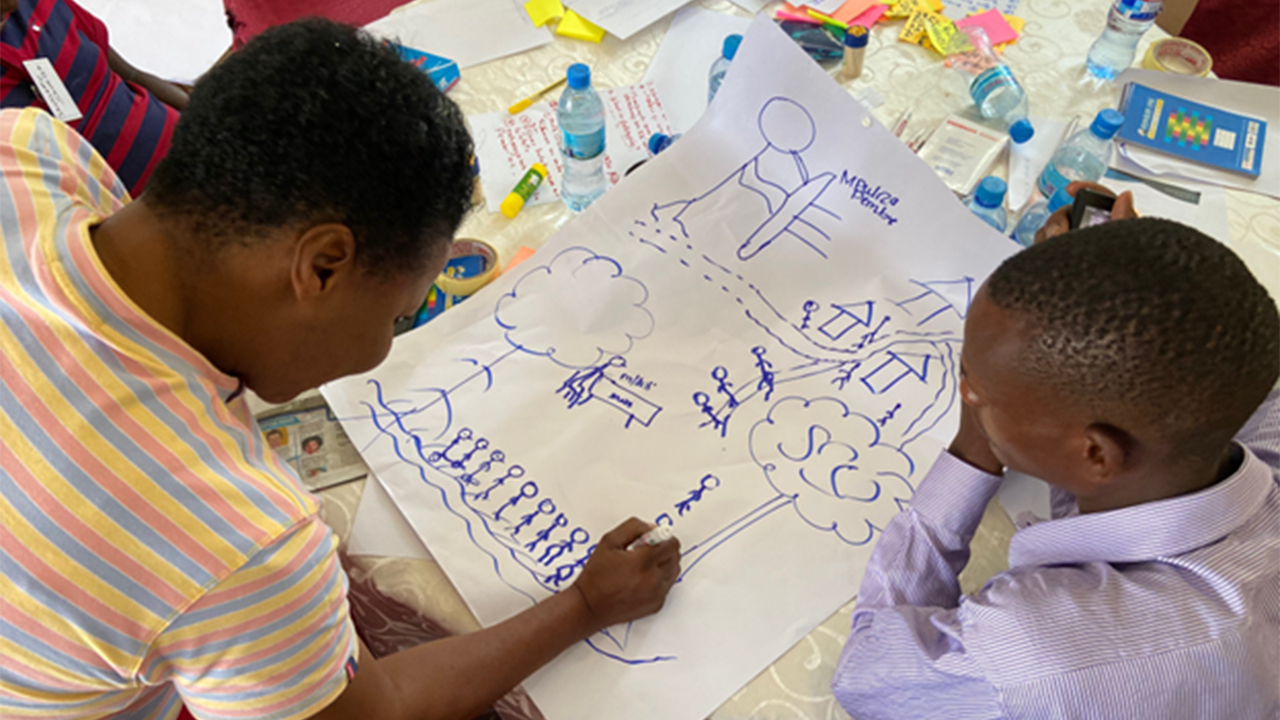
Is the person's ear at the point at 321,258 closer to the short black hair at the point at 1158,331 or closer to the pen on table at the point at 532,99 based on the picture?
the short black hair at the point at 1158,331

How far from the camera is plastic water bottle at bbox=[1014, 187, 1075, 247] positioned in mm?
878

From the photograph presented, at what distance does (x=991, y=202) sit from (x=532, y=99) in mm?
604

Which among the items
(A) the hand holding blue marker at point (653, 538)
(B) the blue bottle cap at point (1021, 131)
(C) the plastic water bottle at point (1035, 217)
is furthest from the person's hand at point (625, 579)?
(B) the blue bottle cap at point (1021, 131)

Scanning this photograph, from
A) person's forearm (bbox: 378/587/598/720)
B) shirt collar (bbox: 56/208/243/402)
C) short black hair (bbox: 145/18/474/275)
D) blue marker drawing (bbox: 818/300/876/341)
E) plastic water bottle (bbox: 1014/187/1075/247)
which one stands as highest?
short black hair (bbox: 145/18/474/275)

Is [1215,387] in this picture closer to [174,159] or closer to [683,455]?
[683,455]

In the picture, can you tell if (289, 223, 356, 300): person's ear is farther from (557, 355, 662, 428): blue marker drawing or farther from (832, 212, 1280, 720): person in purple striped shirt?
(832, 212, 1280, 720): person in purple striped shirt

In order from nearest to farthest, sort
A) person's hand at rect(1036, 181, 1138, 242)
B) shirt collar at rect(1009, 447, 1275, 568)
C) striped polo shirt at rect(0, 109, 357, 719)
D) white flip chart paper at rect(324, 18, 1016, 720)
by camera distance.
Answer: striped polo shirt at rect(0, 109, 357, 719) < shirt collar at rect(1009, 447, 1275, 568) < white flip chart paper at rect(324, 18, 1016, 720) < person's hand at rect(1036, 181, 1138, 242)

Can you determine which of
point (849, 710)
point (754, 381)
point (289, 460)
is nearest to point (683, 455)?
point (754, 381)

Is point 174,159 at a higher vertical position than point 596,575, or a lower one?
higher

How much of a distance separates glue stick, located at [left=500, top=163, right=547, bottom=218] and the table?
0.01 metres

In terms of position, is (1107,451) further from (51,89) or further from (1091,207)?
(51,89)

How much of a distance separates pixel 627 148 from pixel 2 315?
70cm

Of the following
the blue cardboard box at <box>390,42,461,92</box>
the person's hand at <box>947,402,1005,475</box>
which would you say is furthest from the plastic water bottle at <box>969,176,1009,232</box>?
the blue cardboard box at <box>390,42,461,92</box>

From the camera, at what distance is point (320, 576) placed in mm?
509
